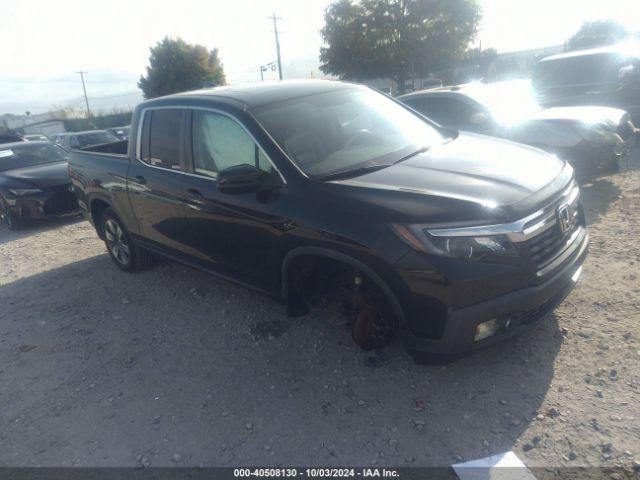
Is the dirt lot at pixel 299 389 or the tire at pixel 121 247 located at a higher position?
the tire at pixel 121 247

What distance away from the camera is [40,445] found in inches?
116

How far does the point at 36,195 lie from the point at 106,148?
2.72 metres

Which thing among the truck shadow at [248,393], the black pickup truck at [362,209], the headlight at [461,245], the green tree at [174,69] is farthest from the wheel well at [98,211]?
the green tree at [174,69]

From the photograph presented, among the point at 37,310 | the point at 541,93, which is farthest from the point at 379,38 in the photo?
the point at 37,310

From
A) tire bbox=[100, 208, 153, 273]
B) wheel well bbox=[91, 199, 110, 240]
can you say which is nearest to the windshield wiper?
tire bbox=[100, 208, 153, 273]

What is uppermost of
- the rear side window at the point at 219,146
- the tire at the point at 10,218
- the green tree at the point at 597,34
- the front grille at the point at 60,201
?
the green tree at the point at 597,34

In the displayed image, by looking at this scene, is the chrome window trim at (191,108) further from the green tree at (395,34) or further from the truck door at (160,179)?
the green tree at (395,34)

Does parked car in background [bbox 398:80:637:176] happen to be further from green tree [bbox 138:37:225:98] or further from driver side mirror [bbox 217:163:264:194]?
green tree [bbox 138:37:225:98]

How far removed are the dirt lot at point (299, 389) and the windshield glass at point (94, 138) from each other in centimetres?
1411

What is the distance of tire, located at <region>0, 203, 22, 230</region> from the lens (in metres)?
8.05

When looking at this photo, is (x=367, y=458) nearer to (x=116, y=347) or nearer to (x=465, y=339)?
(x=465, y=339)

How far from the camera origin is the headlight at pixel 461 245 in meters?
2.55

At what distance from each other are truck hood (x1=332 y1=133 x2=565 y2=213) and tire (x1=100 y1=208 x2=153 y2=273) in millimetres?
3173

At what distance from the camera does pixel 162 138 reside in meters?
4.26
